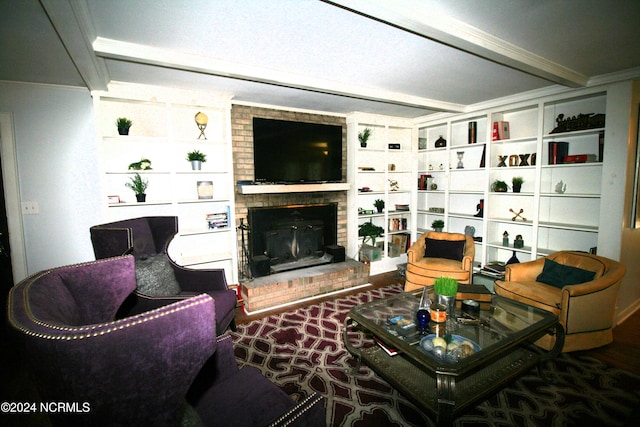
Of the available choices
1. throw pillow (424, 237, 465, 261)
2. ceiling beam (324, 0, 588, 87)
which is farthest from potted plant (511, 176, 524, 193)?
ceiling beam (324, 0, 588, 87)

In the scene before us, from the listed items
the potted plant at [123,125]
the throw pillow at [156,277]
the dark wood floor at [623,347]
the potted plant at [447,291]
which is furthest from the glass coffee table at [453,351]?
the potted plant at [123,125]

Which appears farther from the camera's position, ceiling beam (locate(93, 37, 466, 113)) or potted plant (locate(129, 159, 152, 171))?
potted plant (locate(129, 159, 152, 171))

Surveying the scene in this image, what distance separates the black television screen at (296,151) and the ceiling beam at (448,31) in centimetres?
237

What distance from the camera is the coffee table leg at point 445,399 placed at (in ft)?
4.95

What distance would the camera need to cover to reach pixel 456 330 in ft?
7.07

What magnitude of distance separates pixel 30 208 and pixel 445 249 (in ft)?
15.6

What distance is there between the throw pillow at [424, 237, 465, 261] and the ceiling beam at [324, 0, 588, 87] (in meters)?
2.03

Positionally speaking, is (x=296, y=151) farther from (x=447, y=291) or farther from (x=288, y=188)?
(x=447, y=291)

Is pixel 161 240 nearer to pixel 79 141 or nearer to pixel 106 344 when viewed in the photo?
pixel 79 141

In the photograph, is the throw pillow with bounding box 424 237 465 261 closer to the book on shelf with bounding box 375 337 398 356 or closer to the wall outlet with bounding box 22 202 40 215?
the book on shelf with bounding box 375 337 398 356

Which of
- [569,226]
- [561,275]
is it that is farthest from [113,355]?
[569,226]

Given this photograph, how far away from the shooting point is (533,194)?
3777 mm

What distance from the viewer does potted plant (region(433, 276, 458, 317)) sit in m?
2.31

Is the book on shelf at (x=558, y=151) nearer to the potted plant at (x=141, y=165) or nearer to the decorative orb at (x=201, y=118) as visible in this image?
the decorative orb at (x=201, y=118)
